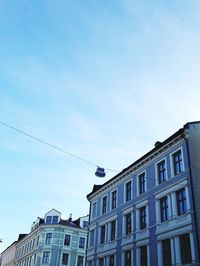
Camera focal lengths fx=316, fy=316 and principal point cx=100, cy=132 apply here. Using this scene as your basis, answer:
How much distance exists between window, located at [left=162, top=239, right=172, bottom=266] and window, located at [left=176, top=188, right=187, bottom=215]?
2.24m

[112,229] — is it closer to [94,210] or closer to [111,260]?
[111,260]

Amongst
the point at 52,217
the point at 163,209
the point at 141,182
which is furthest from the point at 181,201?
the point at 52,217

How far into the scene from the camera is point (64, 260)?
2025 inches

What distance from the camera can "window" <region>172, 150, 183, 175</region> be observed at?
22.1 metres

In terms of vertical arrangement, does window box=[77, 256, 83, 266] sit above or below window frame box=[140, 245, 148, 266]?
above

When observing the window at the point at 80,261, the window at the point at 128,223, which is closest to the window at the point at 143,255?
the window at the point at 128,223

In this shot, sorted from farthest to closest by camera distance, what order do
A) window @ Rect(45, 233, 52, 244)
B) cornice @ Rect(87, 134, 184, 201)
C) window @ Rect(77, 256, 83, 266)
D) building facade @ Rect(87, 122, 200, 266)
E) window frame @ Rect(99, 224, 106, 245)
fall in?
1. window @ Rect(77, 256, 83, 266)
2. window @ Rect(45, 233, 52, 244)
3. window frame @ Rect(99, 224, 106, 245)
4. cornice @ Rect(87, 134, 184, 201)
5. building facade @ Rect(87, 122, 200, 266)

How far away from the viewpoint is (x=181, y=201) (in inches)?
825

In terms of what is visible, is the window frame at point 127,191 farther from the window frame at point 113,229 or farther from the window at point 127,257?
the window at point 127,257

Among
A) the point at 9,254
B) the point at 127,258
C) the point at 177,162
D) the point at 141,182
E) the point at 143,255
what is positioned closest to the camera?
the point at 177,162

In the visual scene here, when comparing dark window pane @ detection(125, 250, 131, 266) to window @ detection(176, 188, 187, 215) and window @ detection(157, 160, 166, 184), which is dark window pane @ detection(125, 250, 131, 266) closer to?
window @ detection(157, 160, 166, 184)

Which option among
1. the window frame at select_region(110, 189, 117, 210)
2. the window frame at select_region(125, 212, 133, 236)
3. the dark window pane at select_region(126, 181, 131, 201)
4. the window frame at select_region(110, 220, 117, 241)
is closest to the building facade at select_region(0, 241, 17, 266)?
the window frame at select_region(110, 189, 117, 210)

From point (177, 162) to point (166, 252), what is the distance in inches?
242

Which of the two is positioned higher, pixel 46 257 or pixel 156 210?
pixel 46 257
